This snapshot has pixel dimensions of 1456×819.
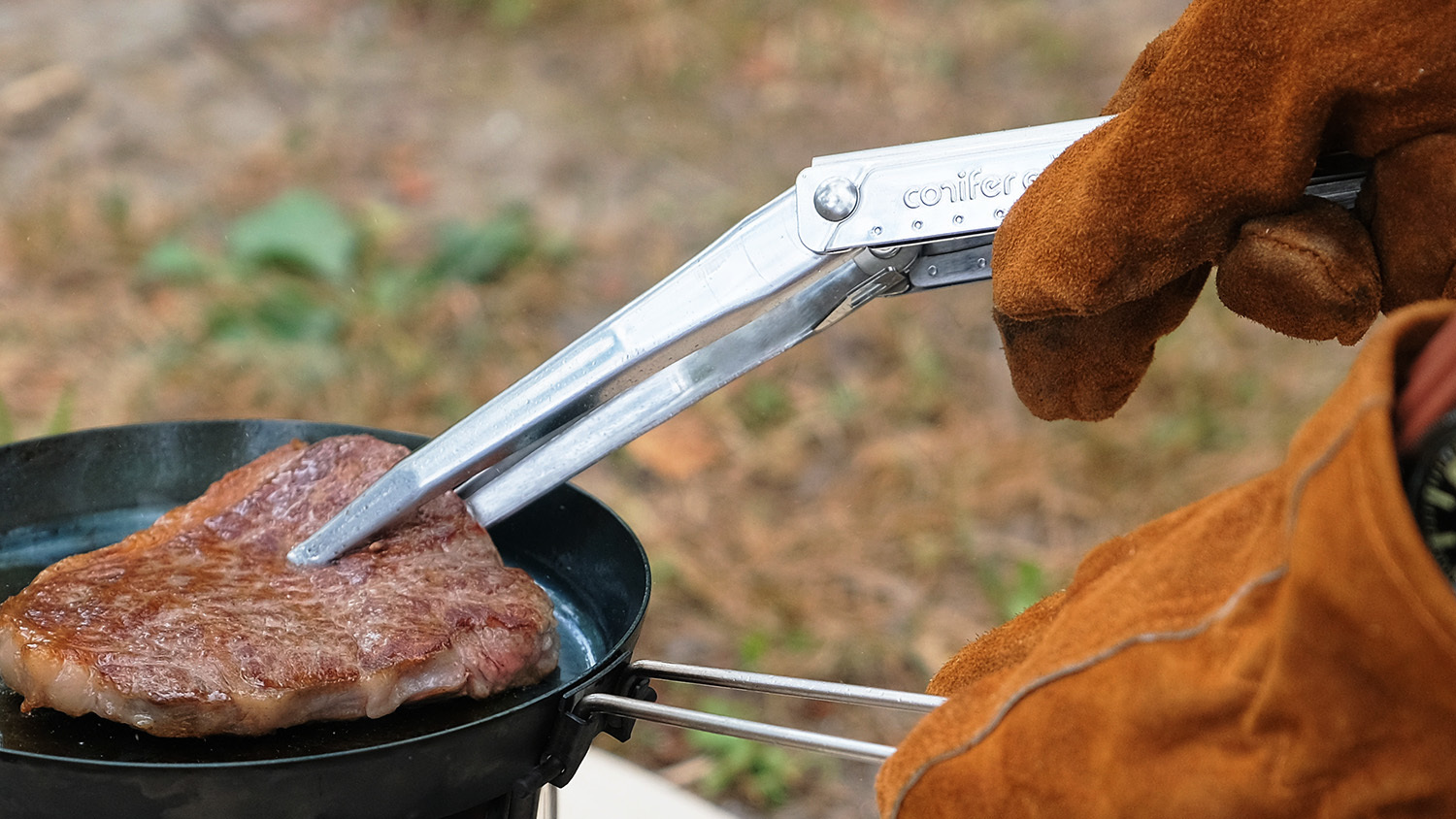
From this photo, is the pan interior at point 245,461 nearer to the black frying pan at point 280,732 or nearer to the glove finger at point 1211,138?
the black frying pan at point 280,732

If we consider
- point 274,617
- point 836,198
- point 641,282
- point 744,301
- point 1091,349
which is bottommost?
point 641,282

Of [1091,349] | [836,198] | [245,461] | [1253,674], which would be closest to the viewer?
[1253,674]

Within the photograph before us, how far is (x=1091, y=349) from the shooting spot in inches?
58.9

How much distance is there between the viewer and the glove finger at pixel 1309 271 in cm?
121

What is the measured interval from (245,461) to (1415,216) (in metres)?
1.85

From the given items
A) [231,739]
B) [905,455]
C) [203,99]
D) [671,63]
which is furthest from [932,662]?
[203,99]

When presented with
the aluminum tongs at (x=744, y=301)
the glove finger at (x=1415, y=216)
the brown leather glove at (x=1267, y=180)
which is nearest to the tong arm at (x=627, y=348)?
the aluminum tongs at (x=744, y=301)

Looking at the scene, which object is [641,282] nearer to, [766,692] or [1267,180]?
[766,692]

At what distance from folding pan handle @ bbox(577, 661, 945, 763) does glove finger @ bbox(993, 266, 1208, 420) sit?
45 cm

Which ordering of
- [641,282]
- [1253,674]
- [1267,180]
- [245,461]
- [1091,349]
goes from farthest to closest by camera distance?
[641,282]
[245,461]
[1091,349]
[1267,180]
[1253,674]

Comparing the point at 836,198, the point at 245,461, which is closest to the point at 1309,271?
the point at 836,198

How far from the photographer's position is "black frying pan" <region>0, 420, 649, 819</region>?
1.29 metres

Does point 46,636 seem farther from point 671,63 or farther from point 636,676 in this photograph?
point 671,63

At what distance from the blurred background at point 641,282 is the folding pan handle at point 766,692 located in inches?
59.8
